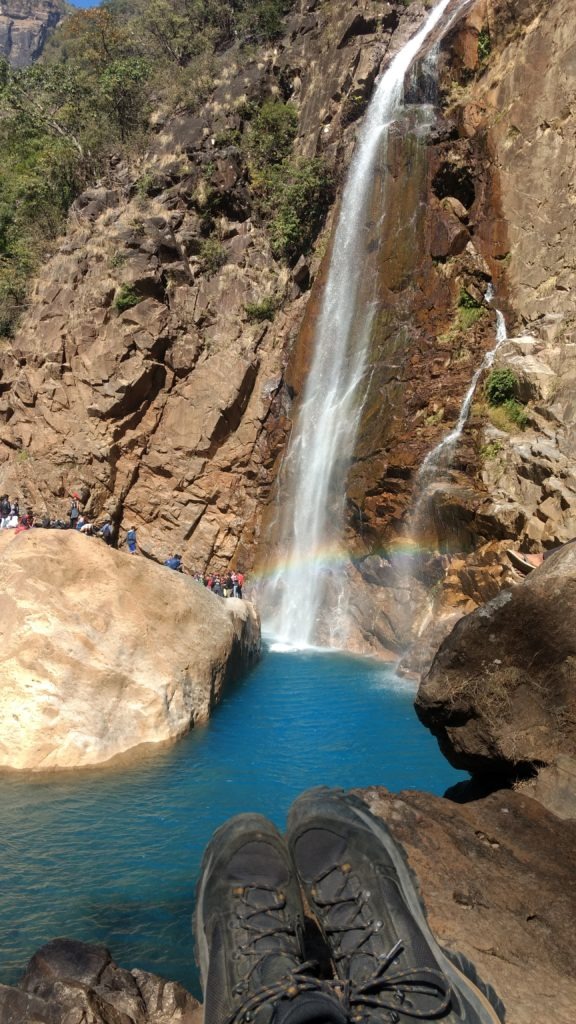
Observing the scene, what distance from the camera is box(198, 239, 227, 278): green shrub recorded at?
26.1m

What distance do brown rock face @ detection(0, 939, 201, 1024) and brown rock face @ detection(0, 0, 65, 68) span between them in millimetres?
131658

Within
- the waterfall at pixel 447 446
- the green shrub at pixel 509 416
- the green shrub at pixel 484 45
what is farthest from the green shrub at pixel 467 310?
the green shrub at pixel 484 45

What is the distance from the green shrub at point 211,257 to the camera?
26.1 m

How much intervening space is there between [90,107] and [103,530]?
2265 cm

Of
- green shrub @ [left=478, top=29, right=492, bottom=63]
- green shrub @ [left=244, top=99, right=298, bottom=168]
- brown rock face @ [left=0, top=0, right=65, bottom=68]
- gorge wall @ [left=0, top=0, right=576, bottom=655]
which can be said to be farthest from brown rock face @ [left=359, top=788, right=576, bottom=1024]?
brown rock face @ [left=0, top=0, right=65, bottom=68]

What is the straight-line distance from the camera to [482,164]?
61.2 ft

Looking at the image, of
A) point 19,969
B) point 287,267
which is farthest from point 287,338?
point 19,969

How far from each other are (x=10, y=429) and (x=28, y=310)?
201 inches

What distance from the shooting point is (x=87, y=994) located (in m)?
3.13

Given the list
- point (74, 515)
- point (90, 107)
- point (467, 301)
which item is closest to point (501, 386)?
point (467, 301)

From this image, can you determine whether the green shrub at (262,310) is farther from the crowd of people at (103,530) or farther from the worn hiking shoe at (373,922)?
the worn hiking shoe at (373,922)

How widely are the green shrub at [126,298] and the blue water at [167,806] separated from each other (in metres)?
16.9

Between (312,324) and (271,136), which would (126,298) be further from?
(271,136)

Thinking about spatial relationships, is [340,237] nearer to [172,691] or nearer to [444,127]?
[444,127]
